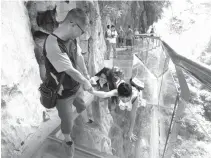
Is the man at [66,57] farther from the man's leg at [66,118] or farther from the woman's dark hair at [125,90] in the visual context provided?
the woman's dark hair at [125,90]

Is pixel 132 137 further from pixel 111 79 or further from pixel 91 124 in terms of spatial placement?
pixel 111 79

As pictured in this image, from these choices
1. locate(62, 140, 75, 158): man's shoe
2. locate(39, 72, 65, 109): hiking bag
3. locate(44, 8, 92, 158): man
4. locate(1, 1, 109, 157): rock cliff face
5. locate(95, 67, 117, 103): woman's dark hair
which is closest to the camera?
locate(44, 8, 92, 158): man

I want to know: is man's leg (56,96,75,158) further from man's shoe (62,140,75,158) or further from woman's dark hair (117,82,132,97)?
woman's dark hair (117,82,132,97)

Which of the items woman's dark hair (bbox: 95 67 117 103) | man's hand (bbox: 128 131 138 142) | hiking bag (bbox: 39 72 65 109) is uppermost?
hiking bag (bbox: 39 72 65 109)

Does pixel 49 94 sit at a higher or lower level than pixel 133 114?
higher

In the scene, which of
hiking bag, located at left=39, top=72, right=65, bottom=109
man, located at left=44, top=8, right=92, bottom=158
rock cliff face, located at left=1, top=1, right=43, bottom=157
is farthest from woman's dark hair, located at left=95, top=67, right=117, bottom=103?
rock cliff face, located at left=1, top=1, right=43, bottom=157

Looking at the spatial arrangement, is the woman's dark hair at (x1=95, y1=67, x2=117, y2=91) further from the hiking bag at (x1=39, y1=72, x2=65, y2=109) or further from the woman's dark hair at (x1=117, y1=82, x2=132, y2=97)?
the hiking bag at (x1=39, y1=72, x2=65, y2=109)

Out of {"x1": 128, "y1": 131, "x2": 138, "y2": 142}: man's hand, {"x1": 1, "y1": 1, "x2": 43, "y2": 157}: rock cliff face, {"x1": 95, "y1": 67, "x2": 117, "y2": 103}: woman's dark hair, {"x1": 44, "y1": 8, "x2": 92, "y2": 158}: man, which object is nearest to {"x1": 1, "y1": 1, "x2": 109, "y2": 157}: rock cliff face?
{"x1": 1, "y1": 1, "x2": 43, "y2": 157}: rock cliff face

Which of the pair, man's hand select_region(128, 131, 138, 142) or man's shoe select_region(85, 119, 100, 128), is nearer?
man's hand select_region(128, 131, 138, 142)

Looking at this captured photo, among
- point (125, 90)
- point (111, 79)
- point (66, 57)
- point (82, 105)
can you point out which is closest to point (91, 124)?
point (82, 105)

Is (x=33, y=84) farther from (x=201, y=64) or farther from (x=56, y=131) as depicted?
(x=201, y=64)

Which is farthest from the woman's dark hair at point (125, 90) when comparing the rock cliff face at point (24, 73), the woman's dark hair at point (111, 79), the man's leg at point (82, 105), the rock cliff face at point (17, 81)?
the rock cliff face at point (17, 81)

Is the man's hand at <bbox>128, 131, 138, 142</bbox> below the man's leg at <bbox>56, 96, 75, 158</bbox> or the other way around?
below

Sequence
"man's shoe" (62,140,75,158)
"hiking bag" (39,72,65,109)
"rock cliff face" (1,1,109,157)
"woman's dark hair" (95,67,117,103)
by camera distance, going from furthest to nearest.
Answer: "woman's dark hair" (95,67,117,103) < "rock cliff face" (1,1,109,157) < "man's shoe" (62,140,75,158) < "hiking bag" (39,72,65,109)
